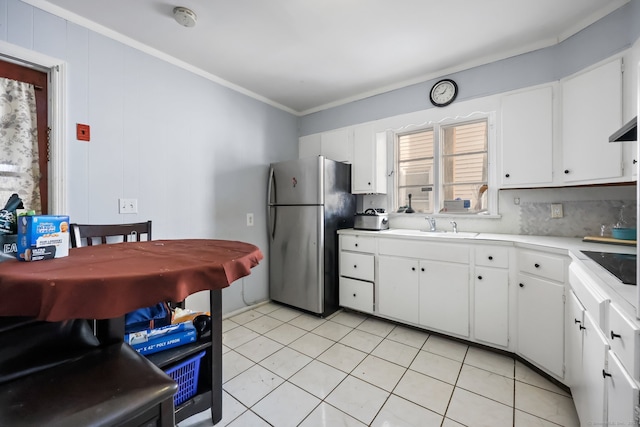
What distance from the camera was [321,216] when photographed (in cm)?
282

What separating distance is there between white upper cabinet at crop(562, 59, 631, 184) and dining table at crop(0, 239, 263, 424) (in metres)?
2.34

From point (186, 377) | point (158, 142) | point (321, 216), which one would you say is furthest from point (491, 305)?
point (158, 142)

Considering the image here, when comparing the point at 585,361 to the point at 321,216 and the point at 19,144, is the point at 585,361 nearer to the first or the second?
the point at 321,216

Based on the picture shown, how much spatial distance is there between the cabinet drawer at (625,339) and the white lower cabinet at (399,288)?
1.53m

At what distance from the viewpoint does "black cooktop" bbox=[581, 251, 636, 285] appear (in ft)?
3.53

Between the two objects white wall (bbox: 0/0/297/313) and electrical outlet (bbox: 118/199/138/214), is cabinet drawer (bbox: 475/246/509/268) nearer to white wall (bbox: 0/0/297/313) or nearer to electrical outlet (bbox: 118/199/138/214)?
white wall (bbox: 0/0/297/313)

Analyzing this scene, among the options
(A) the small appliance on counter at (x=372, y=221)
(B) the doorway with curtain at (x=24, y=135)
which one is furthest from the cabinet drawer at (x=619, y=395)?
(B) the doorway with curtain at (x=24, y=135)

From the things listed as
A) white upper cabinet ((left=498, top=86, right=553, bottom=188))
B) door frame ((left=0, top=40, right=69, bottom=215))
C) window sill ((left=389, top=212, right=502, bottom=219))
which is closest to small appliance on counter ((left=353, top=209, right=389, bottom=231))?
window sill ((left=389, top=212, right=502, bottom=219))

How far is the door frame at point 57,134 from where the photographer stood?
1783mm

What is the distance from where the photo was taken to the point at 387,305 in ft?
8.63

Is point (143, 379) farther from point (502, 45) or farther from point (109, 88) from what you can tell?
point (502, 45)

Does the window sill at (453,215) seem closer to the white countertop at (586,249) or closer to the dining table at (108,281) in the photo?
the white countertop at (586,249)

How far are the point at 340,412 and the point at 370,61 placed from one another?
281 cm

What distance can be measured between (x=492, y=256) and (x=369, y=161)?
160cm
